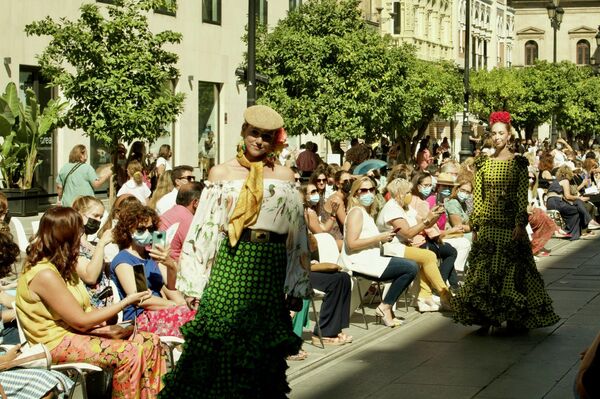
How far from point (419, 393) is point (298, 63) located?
23.2m

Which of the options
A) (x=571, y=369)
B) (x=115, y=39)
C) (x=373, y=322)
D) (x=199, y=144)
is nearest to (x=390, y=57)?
(x=199, y=144)

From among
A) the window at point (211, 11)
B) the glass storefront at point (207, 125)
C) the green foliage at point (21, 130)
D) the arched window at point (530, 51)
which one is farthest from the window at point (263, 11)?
the arched window at point (530, 51)

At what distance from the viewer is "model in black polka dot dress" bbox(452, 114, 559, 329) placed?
12.5 meters

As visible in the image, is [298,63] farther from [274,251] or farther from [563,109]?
[563,109]

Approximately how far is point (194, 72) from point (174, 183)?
21893 mm

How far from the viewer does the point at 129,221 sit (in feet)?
32.0

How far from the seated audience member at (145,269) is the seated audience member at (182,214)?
128 cm

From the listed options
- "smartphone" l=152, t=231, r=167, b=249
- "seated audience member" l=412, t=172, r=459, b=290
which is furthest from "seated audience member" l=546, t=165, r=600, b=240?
"smartphone" l=152, t=231, r=167, b=249

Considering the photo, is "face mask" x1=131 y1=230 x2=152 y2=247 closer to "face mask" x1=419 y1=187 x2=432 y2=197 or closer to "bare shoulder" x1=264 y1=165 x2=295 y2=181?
"bare shoulder" x1=264 y1=165 x2=295 y2=181

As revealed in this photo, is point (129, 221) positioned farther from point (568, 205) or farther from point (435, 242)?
point (568, 205)

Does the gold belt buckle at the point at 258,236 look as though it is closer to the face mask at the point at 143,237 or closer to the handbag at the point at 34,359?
the handbag at the point at 34,359

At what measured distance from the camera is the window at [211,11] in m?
37.1

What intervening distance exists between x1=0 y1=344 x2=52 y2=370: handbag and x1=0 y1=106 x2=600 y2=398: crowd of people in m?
0.21

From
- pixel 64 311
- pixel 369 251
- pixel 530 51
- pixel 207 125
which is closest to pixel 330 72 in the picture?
pixel 207 125
